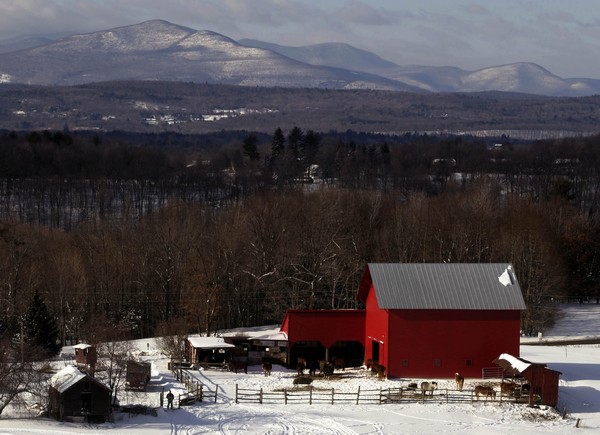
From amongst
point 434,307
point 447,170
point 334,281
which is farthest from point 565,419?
point 447,170

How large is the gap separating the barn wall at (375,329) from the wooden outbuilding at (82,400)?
14.5 meters

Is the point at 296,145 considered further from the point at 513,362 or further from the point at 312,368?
the point at 513,362

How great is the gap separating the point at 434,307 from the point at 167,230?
105 ft

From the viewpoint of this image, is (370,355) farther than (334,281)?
No

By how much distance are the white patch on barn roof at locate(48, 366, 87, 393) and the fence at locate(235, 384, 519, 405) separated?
660cm

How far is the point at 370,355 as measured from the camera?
55219 millimetres

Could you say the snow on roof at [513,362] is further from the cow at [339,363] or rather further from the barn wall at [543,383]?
the cow at [339,363]

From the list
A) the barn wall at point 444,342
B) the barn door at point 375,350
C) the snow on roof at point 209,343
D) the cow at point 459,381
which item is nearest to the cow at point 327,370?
the barn wall at point 444,342

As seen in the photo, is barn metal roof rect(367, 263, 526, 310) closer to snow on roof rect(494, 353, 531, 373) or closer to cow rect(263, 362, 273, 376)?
snow on roof rect(494, 353, 531, 373)

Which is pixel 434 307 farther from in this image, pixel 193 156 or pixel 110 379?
pixel 193 156

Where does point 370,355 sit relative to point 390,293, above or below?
below

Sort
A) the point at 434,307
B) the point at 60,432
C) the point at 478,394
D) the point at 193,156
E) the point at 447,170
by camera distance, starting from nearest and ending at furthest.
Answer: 1. the point at 60,432
2. the point at 478,394
3. the point at 434,307
4. the point at 447,170
5. the point at 193,156

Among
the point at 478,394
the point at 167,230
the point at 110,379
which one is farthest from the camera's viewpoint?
the point at 167,230

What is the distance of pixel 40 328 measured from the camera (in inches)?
2261
